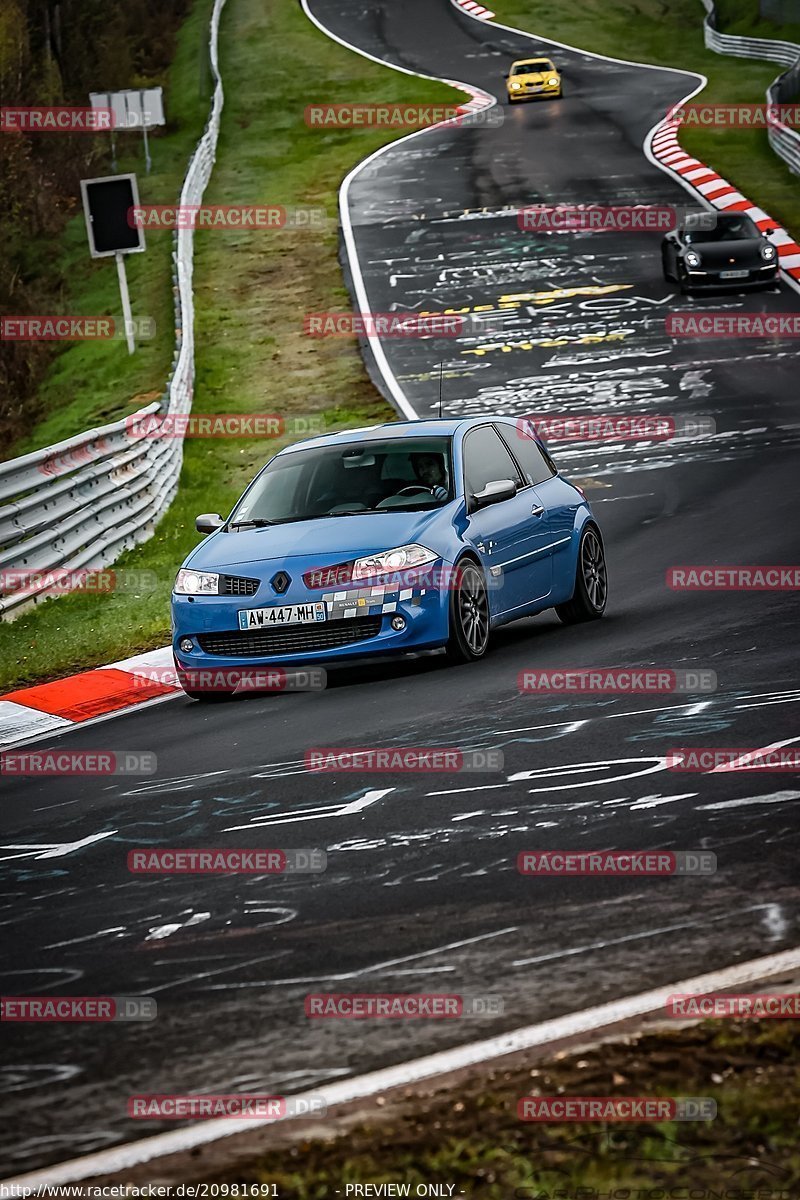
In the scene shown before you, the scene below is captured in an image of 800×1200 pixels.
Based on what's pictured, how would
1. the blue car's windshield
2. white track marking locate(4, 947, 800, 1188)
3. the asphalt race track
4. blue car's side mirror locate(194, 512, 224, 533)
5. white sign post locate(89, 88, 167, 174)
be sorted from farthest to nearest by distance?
white sign post locate(89, 88, 167, 174) → blue car's side mirror locate(194, 512, 224, 533) → the blue car's windshield → the asphalt race track → white track marking locate(4, 947, 800, 1188)

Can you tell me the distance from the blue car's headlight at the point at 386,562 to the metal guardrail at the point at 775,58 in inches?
1233

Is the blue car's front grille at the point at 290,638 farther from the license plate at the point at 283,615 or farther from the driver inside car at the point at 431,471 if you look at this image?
the driver inside car at the point at 431,471

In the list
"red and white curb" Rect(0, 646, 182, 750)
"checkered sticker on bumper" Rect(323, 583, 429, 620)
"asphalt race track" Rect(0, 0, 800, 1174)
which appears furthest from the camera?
"red and white curb" Rect(0, 646, 182, 750)

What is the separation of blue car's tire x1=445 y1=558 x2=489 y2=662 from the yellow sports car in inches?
1763

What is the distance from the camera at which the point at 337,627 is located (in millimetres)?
11234

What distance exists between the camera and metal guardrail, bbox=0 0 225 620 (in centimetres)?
1525

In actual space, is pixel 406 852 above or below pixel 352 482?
below

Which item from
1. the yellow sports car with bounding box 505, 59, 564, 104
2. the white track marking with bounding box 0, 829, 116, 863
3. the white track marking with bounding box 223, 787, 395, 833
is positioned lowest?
the white track marking with bounding box 0, 829, 116, 863

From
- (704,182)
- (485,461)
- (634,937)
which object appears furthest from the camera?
(704,182)

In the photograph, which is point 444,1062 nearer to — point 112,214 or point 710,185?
point 112,214

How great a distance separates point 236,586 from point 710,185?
29.9 metres

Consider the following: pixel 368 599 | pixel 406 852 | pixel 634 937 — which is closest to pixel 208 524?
pixel 368 599

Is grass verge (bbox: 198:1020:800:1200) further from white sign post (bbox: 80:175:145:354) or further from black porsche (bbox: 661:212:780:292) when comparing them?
black porsche (bbox: 661:212:780:292)

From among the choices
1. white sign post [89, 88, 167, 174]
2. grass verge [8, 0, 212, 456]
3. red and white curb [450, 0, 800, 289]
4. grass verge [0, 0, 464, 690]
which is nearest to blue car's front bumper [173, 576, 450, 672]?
grass verge [0, 0, 464, 690]
